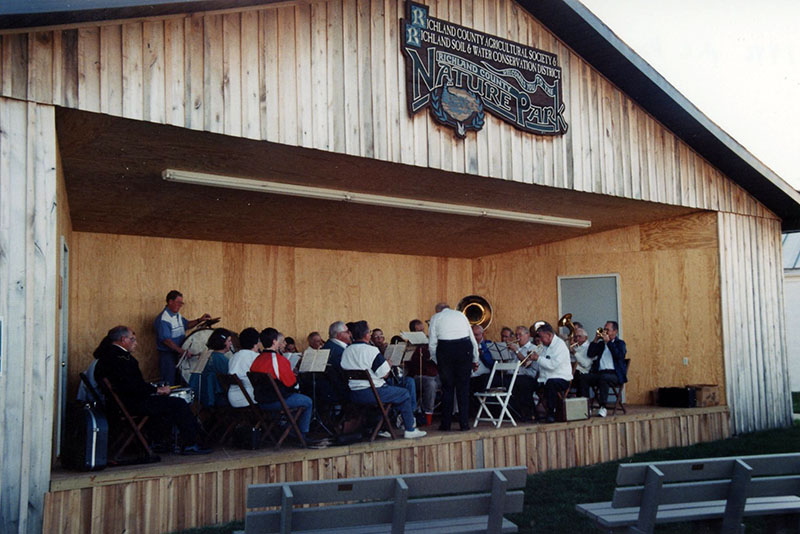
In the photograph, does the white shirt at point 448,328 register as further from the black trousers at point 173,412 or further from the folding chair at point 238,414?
the black trousers at point 173,412

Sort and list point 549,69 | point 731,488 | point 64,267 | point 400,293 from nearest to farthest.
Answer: point 731,488 → point 64,267 → point 549,69 → point 400,293

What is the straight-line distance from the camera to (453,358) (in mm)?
8570

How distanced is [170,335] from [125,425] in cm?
266

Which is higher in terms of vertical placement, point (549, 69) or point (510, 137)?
point (549, 69)

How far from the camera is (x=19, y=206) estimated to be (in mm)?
5500

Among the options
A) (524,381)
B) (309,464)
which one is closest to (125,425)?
(309,464)

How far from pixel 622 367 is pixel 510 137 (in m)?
3.89

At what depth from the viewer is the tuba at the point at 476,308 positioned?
13.2 m

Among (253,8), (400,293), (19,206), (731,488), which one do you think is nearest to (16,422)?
(19,206)

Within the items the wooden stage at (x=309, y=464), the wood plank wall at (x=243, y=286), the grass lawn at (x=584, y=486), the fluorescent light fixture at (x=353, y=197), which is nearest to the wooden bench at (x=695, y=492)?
the grass lawn at (x=584, y=486)

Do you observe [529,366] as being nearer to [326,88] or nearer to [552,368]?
[552,368]

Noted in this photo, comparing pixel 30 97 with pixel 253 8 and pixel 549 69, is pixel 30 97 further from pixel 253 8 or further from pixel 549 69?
pixel 549 69

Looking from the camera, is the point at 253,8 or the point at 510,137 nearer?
the point at 253,8

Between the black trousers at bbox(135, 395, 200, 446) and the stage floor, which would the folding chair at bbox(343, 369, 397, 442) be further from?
the black trousers at bbox(135, 395, 200, 446)
